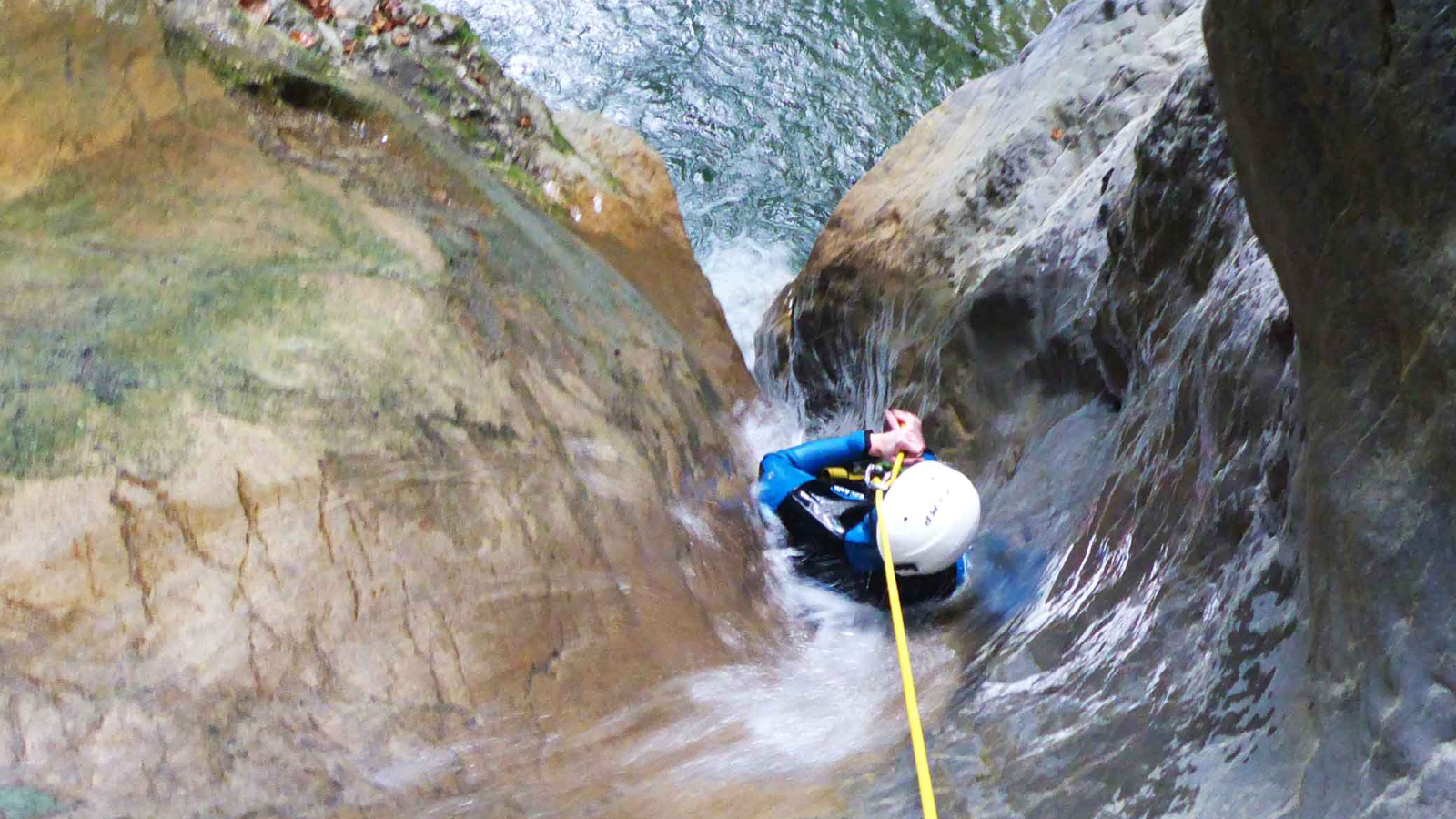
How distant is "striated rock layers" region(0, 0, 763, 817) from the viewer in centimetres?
251

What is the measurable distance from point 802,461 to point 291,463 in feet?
7.94

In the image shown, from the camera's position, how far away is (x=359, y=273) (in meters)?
3.56

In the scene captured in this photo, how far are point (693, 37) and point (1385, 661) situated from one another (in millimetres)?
8430

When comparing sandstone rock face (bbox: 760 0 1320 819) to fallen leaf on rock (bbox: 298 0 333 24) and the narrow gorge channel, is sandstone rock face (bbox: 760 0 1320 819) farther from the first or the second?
fallen leaf on rock (bbox: 298 0 333 24)

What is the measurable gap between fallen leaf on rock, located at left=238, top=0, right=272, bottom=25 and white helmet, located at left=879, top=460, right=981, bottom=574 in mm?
3246

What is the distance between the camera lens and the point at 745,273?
8461mm

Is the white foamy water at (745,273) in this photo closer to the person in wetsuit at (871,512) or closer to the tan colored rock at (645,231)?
the tan colored rock at (645,231)

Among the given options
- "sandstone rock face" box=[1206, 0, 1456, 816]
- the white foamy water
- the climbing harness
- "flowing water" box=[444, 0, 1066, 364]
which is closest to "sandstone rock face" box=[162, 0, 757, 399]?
the climbing harness

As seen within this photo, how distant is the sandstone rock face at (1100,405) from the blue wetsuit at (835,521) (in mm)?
245

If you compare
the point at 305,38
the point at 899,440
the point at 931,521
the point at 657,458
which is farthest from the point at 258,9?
the point at 931,521

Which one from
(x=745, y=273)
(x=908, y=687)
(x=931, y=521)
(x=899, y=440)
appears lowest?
(x=908, y=687)

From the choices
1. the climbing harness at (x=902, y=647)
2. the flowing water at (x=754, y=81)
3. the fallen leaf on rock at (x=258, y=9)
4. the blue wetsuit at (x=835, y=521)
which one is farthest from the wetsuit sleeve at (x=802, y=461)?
the flowing water at (x=754, y=81)

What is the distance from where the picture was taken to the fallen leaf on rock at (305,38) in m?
4.79

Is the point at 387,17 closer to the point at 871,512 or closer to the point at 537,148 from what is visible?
the point at 537,148
